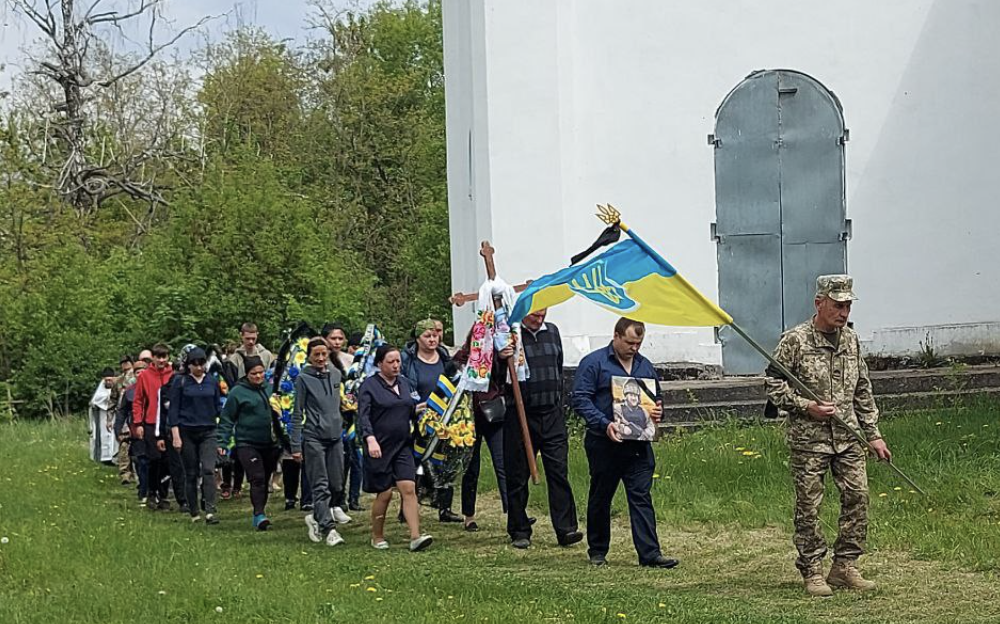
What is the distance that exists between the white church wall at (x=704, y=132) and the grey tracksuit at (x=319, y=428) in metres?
4.82

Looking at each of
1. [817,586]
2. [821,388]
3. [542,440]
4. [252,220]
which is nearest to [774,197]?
[542,440]

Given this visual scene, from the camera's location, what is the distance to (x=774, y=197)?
56.4 ft

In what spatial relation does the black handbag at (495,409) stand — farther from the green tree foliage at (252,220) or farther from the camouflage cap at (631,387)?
the green tree foliage at (252,220)

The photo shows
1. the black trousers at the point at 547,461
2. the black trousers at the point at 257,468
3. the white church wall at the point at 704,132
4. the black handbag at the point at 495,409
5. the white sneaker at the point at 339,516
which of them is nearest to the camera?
the black trousers at the point at 547,461

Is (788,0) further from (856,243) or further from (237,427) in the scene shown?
(237,427)

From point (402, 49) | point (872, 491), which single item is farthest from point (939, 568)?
point (402, 49)

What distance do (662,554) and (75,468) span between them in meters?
11.9

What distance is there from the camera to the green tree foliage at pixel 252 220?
2638cm

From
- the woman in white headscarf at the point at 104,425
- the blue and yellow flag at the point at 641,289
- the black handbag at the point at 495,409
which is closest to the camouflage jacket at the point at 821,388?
the blue and yellow flag at the point at 641,289

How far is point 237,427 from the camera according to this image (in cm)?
1333

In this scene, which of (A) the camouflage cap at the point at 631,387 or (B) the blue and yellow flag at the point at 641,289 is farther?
(A) the camouflage cap at the point at 631,387

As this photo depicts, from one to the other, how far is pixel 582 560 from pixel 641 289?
2231 mm

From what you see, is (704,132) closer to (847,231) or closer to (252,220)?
(847,231)

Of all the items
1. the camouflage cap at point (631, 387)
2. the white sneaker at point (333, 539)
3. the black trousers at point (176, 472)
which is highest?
the camouflage cap at point (631, 387)
